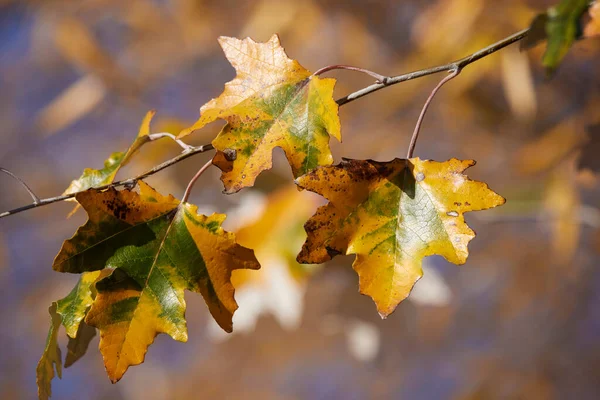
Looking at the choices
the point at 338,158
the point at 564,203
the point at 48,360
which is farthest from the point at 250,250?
the point at 338,158

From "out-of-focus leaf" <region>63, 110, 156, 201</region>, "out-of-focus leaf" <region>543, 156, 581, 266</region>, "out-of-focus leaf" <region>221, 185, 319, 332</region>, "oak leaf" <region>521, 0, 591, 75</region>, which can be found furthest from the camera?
"out-of-focus leaf" <region>543, 156, 581, 266</region>

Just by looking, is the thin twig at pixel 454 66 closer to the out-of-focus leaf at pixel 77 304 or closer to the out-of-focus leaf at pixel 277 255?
the out-of-focus leaf at pixel 77 304

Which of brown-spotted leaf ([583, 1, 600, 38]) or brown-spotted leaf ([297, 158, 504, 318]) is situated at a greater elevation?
brown-spotted leaf ([583, 1, 600, 38])

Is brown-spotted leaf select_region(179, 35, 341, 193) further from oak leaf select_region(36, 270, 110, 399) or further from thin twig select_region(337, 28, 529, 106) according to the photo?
oak leaf select_region(36, 270, 110, 399)

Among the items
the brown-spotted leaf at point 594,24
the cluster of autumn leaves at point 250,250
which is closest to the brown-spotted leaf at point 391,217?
the cluster of autumn leaves at point 250,250

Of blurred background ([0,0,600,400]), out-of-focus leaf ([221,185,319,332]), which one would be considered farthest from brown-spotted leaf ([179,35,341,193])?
blurred background ([0,0,600,400])

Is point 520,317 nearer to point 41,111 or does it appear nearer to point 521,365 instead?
point 521,365
